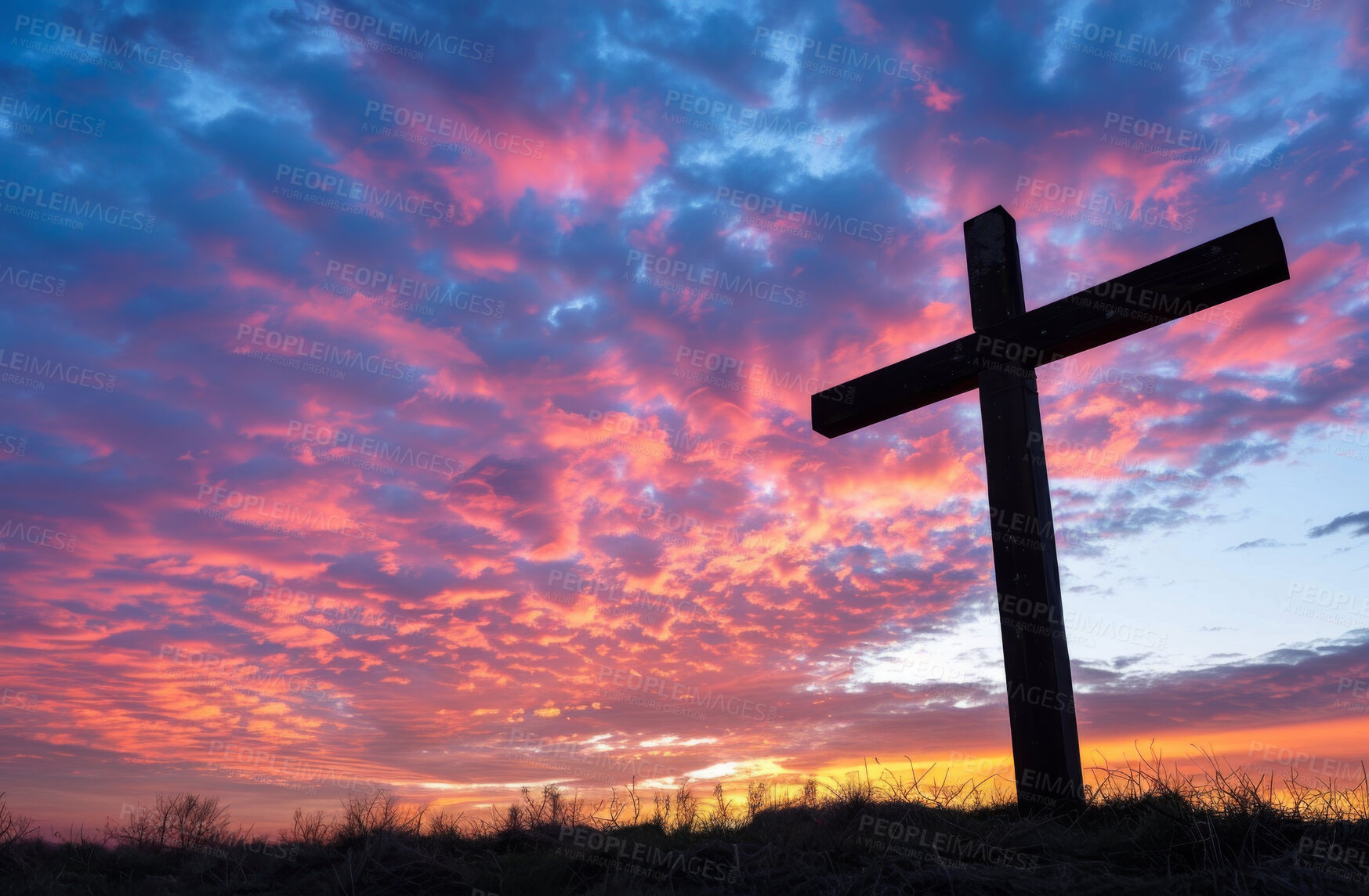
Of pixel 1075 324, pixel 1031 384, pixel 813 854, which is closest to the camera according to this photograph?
pixel 813 854

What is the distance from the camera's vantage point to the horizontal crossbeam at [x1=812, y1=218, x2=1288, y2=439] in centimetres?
568

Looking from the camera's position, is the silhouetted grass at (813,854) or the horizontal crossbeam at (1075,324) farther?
the horizontal crossbeam at (1075,324)

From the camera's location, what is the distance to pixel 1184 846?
12.8 ft

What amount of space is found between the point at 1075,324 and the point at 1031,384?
1.78 feet

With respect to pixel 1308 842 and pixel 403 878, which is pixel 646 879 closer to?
pixel 403 878

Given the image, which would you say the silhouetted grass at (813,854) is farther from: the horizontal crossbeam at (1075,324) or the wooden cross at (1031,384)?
the horizontal crossbeam at (1075,324)

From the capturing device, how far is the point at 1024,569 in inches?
232

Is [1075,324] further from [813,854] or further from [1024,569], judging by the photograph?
[813,854]

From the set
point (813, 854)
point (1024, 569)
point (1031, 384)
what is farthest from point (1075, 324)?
point (813, 854)

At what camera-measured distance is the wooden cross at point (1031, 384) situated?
18.2 ft

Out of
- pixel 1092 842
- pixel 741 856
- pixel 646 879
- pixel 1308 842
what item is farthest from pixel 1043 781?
pixel 646 879

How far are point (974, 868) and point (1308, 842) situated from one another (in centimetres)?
150

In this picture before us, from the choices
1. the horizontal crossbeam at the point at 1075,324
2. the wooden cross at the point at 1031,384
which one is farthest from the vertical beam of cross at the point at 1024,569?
the horizontal crossbeam at the point at 1075,324

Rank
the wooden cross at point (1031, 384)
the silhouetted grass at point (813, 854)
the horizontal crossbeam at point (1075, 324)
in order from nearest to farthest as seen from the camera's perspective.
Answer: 1. the silhouetted grass at point (813, 854)
2. the wooden cross at point (1031, 384)
3. the horizontal crossbeam at point (1075, 324)
